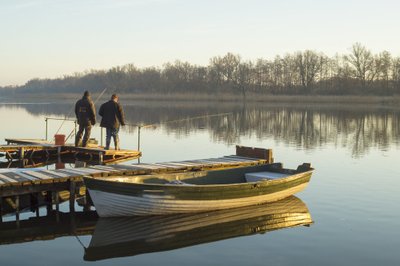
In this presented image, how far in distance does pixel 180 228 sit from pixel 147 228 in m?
0.67

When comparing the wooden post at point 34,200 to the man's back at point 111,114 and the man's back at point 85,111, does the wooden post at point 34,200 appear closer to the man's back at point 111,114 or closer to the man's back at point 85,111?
the man's back at point 111,114

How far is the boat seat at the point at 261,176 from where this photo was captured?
13.6 metres

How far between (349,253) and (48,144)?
595 inches

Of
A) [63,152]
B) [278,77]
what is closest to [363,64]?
[278,77]

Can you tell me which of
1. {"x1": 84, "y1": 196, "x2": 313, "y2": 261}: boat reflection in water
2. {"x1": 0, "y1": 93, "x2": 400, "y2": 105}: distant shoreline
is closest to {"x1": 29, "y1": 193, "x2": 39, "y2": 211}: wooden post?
{"x1": 84, "y1": 196, "x2": 313, "y2": 261}: boat reflection in water

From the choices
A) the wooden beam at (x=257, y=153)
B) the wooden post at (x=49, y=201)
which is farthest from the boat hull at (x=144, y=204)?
the wooden beam at (x=257, y=153)

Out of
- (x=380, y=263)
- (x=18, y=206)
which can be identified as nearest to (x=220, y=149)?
(x=18, y=206)

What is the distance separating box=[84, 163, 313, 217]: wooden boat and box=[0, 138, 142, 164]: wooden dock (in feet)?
22.3

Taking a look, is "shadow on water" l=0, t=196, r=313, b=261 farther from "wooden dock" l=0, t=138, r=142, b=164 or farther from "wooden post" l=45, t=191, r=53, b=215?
"wooden dock" l=0, t=138, r=142, b=164

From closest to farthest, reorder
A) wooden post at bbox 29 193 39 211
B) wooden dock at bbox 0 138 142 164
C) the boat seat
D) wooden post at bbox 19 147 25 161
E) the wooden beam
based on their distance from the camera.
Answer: wooden post at bbox 29 193 39 211 → the boat seat → the wooden beam → wooden dock at bbox 0 138 142 164 → wooden post at bbox 19 147 25 161

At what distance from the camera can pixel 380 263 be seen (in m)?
8.99

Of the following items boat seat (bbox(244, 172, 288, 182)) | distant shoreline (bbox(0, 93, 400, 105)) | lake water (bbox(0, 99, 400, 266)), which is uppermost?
distant shoreline (bbox(0, 93, 400, 105))

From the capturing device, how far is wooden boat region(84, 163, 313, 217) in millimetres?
10805

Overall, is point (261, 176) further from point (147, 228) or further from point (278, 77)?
point (278, 77)
